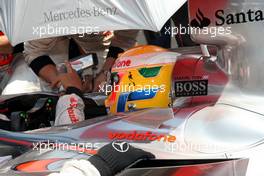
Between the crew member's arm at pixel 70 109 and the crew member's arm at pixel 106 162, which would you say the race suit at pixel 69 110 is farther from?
the crew member's arm at pixel 106 162

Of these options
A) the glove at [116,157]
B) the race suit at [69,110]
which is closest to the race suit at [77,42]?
the race suit at [69,110]

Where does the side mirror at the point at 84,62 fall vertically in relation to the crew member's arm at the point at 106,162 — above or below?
above

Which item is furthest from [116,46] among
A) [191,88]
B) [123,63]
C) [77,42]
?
[191,88]

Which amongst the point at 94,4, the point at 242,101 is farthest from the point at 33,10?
the point at 242,101

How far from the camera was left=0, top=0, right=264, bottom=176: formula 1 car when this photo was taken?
65.7 inches

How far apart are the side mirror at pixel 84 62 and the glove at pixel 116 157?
1042 mm

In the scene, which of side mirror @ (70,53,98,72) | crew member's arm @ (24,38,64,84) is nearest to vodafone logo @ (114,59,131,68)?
side mirror @ (70,53,98,72)

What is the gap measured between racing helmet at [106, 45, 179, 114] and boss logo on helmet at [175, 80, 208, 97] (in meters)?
0.05

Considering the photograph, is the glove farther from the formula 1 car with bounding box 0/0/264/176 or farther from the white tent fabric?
the white tent fabric

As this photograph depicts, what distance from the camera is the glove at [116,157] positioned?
157 centimetres

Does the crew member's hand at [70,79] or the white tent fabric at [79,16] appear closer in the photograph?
the white tent fabric at [79,16]

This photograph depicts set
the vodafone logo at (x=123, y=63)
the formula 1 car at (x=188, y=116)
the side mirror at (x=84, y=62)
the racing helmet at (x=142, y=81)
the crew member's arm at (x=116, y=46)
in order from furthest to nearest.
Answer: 1. the crew member's arm at (x=116, y=46)
2. the side mirror at (x=84, y=62)
3. the vodafone logo at (x=123, y=63)
4. the racing helmet at (x=142, y=81)
5. the formula 1 car at (x=188, y=116)

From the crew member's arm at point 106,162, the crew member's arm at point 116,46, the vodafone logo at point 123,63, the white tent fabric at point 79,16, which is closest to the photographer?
the crew member's arm at point 106,162

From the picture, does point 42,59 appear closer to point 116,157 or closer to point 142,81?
point 142,81
